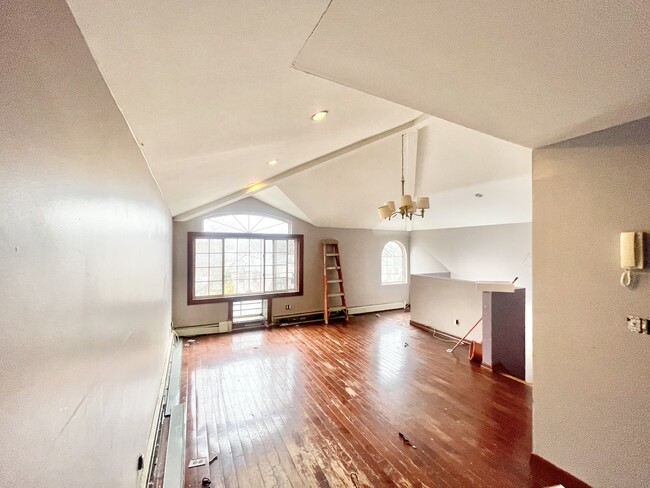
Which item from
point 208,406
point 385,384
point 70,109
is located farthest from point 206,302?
point 70,109

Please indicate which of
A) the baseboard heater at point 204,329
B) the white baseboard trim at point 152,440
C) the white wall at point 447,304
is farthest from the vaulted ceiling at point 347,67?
the baseboard heater at point 204,329

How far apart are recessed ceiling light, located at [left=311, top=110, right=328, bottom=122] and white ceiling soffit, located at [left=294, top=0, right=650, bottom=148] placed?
0.59 meters

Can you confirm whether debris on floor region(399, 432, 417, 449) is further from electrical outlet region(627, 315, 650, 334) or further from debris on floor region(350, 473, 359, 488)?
electrical outlet region(627, 315, 650, 334)

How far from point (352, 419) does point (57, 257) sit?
9.08 feet

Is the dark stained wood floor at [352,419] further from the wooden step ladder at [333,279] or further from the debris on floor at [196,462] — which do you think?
the wooden step ladder at [333,279]

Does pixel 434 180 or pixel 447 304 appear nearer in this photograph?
pixel 434 180

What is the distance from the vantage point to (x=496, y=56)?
106cm

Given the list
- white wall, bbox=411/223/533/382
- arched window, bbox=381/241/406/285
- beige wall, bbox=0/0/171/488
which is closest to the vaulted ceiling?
beige wall, bbox=0/0/171/488

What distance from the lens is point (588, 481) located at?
6.00 feet

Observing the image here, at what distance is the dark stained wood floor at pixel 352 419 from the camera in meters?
2.07

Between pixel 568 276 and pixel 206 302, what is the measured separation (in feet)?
17.4

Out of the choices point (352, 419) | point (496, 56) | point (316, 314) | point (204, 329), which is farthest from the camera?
point (316, 314)

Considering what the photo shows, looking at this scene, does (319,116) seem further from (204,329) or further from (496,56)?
(204,329)

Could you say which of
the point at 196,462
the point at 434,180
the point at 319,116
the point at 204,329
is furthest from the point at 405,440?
the point at 204,329
